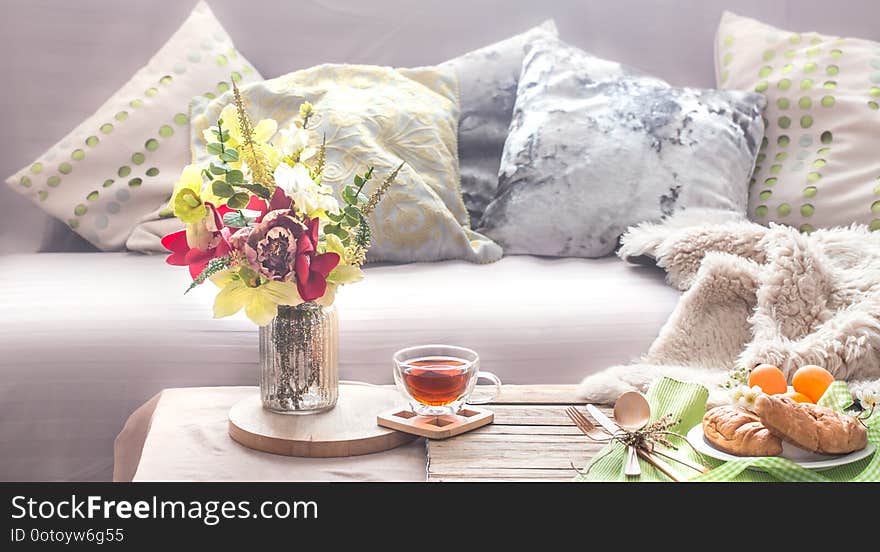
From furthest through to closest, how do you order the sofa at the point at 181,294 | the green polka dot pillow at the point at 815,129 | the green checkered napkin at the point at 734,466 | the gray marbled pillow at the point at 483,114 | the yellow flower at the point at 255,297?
the gray marbled pillow at the point at 483,114
the green polka dot pillow at the point at 815,129
the sofa at the point at 181,294
the yellow flower at the point at 255,297
the green checkered napkin at the point at 734,466

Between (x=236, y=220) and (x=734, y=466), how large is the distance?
1.70 ft

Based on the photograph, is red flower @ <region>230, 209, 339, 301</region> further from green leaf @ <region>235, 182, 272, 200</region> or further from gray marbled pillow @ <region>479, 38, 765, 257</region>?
gray marbled pillow @ <region>479, 38, 765, 257</region>

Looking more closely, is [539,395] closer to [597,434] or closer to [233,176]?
[597,434]

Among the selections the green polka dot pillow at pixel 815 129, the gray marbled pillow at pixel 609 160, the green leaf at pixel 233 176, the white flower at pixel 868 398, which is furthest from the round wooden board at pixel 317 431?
the green polka dot pillow at pixel 815 129

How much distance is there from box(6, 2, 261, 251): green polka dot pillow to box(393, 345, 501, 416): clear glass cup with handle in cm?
A: 103

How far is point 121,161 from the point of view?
181cm

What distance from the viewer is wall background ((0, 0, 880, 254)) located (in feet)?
6.53

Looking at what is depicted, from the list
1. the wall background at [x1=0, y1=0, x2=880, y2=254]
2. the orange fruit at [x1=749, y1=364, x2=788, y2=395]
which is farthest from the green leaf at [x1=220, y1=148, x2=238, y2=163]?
the wall background at [x1=0, y1=0, x2=880, y2=254]

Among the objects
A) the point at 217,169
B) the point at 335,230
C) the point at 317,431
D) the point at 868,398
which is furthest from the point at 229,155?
the point at 868,398

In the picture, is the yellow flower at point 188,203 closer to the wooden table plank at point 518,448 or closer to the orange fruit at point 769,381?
the wooden table plank at point 518,448

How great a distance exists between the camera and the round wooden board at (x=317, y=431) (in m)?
0.86

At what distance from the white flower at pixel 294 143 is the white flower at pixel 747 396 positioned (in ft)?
1.64

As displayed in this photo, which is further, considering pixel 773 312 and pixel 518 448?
pixel 773 312

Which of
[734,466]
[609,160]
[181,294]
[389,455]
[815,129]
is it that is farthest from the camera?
[815,129]
